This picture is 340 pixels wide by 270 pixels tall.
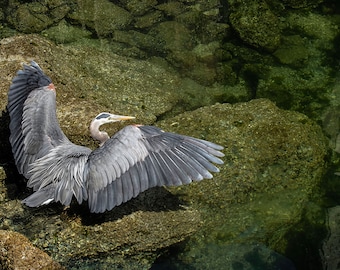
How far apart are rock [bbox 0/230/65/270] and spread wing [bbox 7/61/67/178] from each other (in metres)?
0.66

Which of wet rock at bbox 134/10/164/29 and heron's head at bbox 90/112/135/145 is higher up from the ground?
wet rock at bbox 134/10/164/29

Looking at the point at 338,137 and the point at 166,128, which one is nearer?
the point at 166,128

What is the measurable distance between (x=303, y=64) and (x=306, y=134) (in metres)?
1.60

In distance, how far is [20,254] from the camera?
15.0 ft

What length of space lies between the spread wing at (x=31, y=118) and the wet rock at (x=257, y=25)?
3.14 m

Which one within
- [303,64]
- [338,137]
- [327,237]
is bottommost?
[327,237]

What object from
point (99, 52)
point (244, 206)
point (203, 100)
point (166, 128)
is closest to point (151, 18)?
point (99, 52)

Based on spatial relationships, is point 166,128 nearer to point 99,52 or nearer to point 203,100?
point 203,100

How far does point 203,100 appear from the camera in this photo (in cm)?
719

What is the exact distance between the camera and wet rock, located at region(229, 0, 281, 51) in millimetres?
7789

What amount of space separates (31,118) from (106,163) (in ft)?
2.77

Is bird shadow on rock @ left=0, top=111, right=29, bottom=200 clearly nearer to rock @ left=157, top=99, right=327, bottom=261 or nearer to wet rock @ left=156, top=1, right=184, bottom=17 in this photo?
rock @ left=157, top=99, right=327, bottom=261

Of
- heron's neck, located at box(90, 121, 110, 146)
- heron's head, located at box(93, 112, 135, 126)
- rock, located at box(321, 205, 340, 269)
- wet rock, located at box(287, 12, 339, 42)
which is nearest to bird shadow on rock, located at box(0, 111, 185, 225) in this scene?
heron's neck, located at box(90, 121, 110, 146)

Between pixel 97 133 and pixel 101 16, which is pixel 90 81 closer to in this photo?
pixel 97 133
